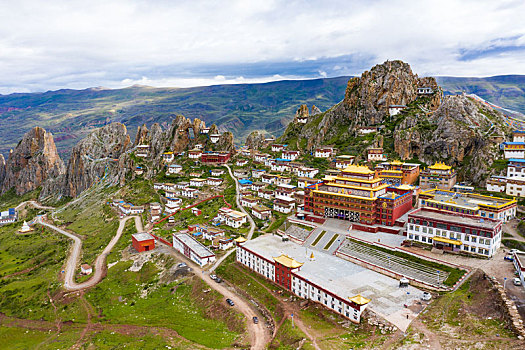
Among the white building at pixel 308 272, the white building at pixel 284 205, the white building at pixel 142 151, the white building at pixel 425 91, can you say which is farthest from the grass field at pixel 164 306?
the white building at pixel 425 91

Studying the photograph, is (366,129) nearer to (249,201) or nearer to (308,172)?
(308,172)

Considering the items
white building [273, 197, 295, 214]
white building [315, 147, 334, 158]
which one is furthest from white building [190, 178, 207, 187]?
white building [315, 147, 334, 158]

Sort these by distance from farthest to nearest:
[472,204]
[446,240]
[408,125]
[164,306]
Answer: [408,125] → [472,204] → [446,240] → [164,306]

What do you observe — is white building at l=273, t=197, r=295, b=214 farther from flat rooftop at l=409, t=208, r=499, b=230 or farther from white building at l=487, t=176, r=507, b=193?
white building at l=487, t=176, r=507, b=193

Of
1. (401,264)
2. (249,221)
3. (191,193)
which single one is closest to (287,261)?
(401,264)

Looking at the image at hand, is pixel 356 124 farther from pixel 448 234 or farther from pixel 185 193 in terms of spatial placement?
pixel 448 234

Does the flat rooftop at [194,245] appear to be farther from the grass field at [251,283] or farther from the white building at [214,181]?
the white building at [214,181]

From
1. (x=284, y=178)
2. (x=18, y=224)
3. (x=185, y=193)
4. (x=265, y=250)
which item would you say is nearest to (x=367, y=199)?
(x=265, y=250)
